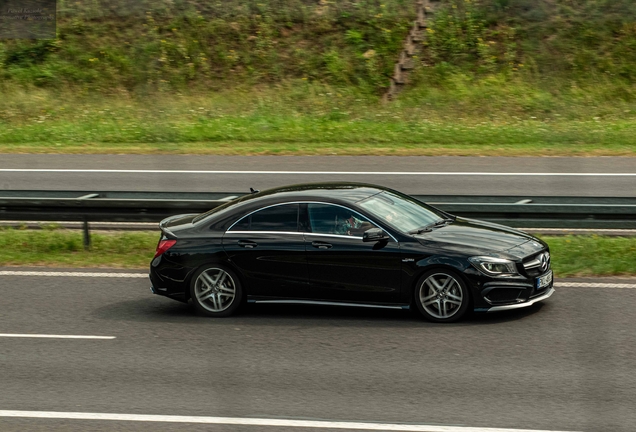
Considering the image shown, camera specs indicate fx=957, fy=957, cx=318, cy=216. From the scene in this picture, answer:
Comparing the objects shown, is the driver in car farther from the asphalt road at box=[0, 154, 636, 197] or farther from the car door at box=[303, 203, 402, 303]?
the asphalt road at box=[0, 154, 636, 197]

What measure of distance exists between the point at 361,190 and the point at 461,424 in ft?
13.4

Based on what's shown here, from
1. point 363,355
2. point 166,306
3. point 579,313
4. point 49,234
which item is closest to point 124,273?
point 166,306

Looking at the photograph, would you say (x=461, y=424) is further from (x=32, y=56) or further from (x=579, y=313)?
(x=32, y=56)

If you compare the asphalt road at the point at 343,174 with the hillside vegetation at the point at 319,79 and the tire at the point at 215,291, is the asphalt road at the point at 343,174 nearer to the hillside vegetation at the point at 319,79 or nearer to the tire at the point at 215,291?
the hillside vegetation at the point at 319,79

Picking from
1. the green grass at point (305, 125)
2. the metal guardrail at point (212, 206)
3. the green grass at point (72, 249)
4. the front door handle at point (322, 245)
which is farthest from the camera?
the green grass at point (305, 125)

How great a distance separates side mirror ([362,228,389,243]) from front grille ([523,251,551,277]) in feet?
4.59

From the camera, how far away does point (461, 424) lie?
6582 millimetres

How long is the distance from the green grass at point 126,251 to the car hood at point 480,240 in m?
1.65

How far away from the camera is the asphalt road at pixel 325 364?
6918 mm

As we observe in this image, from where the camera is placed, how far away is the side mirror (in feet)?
31.1

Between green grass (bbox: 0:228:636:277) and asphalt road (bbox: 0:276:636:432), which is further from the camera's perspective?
green grass (bbox: 0:228:636:277)

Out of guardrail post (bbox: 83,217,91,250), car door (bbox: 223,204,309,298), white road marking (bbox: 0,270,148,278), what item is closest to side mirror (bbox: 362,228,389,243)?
car door (bbox: 223,204,309,298)

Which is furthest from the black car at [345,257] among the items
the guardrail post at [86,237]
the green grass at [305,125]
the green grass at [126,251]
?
the green grass at [305,125]

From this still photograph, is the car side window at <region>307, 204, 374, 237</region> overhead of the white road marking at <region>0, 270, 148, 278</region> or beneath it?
overhead
